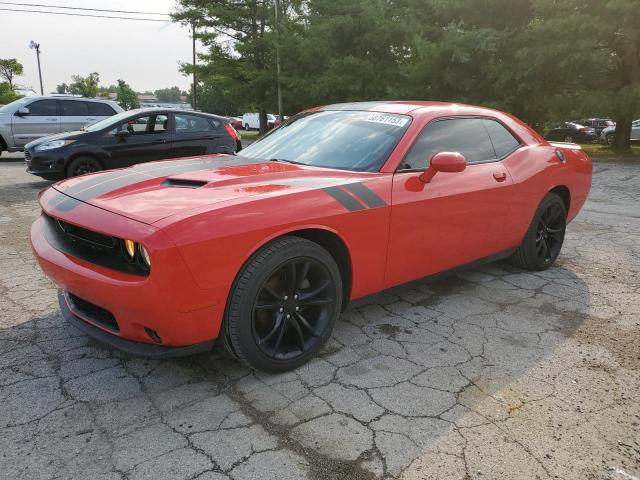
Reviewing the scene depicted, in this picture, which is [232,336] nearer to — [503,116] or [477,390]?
[477,390]

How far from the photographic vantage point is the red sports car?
2.18 metres

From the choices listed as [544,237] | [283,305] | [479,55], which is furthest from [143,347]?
[479,55]

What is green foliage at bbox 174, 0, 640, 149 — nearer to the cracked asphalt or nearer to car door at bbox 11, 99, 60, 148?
car door at bbox 11, 99, 60, 148

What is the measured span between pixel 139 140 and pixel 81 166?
101cm

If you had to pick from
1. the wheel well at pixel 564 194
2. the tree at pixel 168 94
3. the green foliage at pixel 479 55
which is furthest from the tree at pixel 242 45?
the tree at pixel 168 94

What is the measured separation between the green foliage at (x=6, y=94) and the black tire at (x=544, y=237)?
57.9 m

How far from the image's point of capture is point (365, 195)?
2.77 m

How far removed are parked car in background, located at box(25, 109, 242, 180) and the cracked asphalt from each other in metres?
4.91

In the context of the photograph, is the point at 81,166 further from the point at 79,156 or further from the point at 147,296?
the point at 147,296

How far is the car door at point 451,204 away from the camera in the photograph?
300 cm

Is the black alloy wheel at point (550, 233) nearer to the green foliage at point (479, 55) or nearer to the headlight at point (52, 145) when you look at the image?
the headlight at point (52, 145)

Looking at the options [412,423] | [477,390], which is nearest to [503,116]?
[477,390]

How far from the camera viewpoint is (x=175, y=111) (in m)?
8.79

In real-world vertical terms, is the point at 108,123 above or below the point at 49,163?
above
